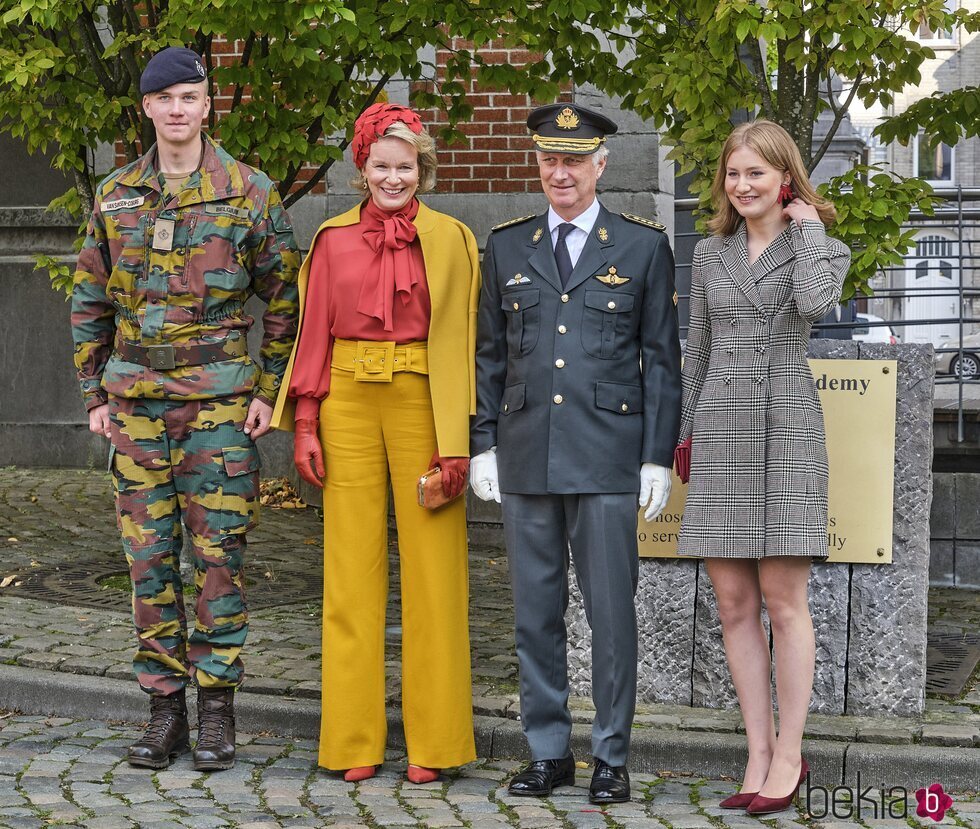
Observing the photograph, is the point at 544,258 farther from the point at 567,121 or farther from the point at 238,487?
the point at 238,487

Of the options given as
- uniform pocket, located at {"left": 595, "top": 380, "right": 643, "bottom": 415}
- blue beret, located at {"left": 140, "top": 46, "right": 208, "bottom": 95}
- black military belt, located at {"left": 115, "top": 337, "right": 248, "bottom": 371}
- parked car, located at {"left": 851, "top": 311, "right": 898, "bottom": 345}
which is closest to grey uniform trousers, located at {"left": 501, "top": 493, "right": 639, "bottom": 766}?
uniform pocket, located at {"left": 595, "top": 380, "right": 643, "bottom": 415}

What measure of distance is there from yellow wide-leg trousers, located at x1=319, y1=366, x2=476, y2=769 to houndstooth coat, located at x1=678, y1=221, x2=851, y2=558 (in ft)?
2.72

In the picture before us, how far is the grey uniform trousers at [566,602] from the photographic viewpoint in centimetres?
472

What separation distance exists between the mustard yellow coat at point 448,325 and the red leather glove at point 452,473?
0.02 metres

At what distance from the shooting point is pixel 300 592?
7.59 metres

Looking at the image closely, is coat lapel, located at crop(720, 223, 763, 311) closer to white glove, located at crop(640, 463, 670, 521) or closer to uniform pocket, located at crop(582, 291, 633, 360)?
uniform pocket, located at crop(582, 291, 633, 360)

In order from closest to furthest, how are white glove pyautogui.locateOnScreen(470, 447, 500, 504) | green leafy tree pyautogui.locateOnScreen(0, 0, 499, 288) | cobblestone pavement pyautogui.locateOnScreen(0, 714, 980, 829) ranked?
cobblestone pavement pyautogui.locateOnScreen(0, 714, 980, 829) → white glove pyautogui.locateOnScreen(470, 447, 500, 504) → green leafy tree pyautogui.locateOnScreen(0, 0, 499, 288)

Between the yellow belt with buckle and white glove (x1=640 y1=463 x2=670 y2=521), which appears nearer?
white glove (x1=640 y1=463 x2=670 y2=521)

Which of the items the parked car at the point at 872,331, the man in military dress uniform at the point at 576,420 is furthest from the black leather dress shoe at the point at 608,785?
the parked car at the point at 872,331

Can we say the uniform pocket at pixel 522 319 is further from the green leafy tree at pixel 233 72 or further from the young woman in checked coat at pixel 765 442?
the green leafy tree at pixel 233 72

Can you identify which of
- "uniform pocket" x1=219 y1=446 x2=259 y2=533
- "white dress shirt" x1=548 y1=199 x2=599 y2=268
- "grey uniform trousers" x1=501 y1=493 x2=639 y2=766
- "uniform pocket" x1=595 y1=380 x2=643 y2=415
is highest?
"white dress shirt" x1=548 y1=199 x2=599 y2=268

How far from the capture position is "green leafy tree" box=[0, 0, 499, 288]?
21.4 feet

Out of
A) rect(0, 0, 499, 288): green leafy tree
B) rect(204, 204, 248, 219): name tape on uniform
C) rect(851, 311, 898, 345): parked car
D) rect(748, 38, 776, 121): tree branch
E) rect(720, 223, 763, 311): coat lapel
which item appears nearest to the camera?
rect(720, 223, 763, 311): coat lapel

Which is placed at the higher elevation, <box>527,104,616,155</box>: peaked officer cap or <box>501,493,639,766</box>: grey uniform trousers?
<box>527,104,616,155</box>: peaked officer cap
